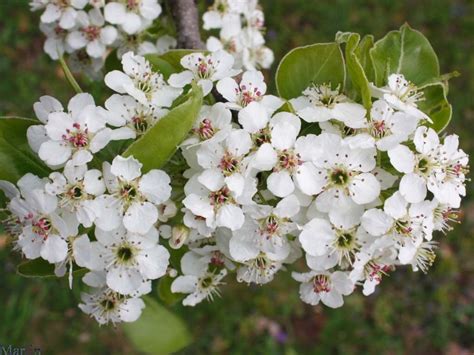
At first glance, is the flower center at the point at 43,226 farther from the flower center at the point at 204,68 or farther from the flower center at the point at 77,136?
the flower center at the point at 204,68

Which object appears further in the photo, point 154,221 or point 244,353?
point 244,353

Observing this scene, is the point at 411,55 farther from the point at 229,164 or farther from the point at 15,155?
the point at 15,155

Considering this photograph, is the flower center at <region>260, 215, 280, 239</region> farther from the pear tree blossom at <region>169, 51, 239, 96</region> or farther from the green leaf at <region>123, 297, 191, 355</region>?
the green leaf at <region>123, 297, 191, 355</region>

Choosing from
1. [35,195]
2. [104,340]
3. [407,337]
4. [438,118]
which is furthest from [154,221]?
[407,337]

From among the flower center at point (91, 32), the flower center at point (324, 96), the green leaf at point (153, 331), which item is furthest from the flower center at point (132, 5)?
the green leaf at point (153, 331)

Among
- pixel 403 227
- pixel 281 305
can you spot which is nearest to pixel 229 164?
pixel 403 227

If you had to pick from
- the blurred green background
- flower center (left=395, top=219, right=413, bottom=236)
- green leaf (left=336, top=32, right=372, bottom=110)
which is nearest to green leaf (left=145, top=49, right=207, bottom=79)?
green leaf (left=336, top=32, right=372, bottom=110)

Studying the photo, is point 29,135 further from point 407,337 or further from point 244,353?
point 407,337
